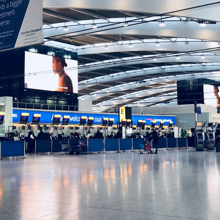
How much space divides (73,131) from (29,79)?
19.9 ft

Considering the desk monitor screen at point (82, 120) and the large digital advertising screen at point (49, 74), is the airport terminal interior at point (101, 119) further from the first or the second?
the desk monitor screen at point (82, 120)

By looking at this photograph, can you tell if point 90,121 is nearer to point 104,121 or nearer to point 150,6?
point 104,121

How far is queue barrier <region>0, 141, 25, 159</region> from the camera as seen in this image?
60.3 ft

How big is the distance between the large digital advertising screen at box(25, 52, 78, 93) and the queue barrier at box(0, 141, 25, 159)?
12.1 m

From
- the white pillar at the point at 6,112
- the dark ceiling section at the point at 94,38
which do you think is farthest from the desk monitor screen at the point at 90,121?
the white pillar at the point at 6,112

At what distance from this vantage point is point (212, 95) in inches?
1919

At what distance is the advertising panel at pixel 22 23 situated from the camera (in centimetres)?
929

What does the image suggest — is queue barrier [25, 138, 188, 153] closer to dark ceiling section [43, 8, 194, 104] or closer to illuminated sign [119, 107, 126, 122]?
illuminated sign [119, 107, 126, 122]

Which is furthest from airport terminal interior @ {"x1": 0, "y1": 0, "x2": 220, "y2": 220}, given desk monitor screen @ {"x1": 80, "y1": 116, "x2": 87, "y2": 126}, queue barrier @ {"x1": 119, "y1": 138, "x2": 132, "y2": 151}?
desk monitor screen @ {"x1": 80, "y1": 116, "x2": 87, "y2": 126}

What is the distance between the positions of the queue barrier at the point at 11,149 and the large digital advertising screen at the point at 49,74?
12106 millimetres

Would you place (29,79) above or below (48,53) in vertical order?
below

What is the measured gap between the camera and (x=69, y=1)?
20.0 meters

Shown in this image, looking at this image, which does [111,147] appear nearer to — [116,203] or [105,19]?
[105,19]

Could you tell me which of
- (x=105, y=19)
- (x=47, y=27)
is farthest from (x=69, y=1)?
(x=47, y=27)
